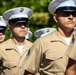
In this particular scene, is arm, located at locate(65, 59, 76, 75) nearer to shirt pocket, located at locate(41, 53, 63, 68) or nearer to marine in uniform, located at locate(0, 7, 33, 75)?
shirt pocket, located at locate(41, 53, 63, 68)

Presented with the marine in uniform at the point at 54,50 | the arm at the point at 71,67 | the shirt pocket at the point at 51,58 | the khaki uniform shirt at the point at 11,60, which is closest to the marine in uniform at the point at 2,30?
the khaki uniform shirt at the point at 11,60

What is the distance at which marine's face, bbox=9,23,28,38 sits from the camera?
35.9 ft

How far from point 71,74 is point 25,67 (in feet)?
5.22

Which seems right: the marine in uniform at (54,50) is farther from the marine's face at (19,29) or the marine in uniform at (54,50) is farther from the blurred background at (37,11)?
the blurred background at (37,11)

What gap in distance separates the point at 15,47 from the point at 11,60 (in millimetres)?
295

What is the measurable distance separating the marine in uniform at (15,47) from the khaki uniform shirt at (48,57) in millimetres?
1912

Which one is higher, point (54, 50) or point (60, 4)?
point (60, 4)

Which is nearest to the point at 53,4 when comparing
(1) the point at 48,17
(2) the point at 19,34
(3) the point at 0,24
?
(2) the point at 19,34

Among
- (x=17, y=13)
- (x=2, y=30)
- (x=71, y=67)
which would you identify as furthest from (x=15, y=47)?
(x=71, y=67)

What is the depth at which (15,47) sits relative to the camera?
1112 cm

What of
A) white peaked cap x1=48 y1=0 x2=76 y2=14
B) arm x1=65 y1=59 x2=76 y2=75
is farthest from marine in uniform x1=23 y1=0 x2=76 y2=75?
arm x1=65 y1=59 x2=76 y2=75

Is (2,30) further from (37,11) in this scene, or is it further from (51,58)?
(37,11)

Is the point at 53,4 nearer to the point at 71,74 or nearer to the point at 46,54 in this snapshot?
the point at 46,54

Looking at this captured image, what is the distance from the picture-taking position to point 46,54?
8773 millimetres
